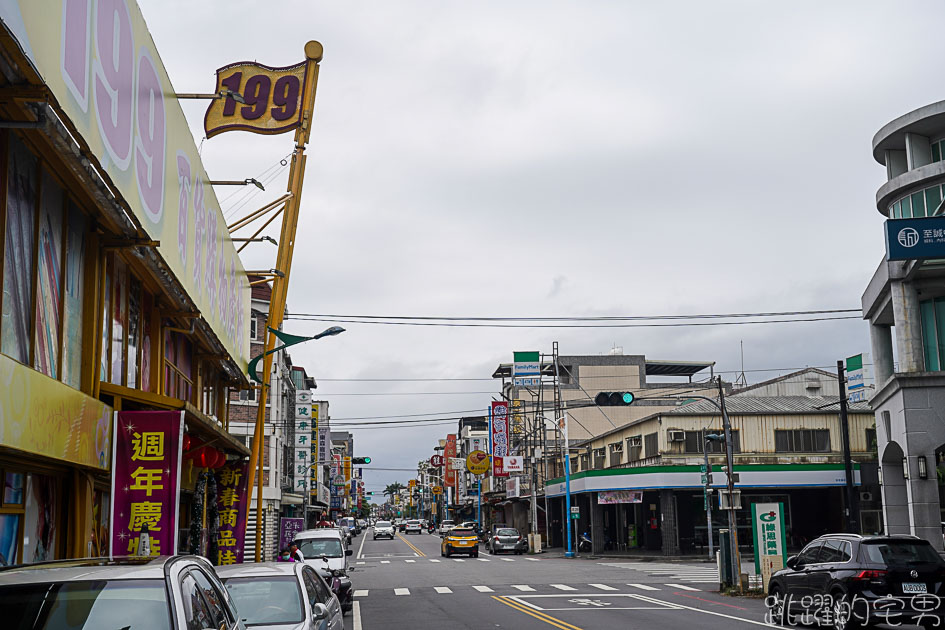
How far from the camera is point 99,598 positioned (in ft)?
20.0

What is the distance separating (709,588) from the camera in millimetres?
28281

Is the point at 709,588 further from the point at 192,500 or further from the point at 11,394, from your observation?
the point at 11,394

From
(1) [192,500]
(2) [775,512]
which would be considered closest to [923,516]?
(2) [775,512]

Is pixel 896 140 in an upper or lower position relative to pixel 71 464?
upper

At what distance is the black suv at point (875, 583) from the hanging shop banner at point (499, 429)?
56.0 m

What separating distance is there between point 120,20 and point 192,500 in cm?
1260

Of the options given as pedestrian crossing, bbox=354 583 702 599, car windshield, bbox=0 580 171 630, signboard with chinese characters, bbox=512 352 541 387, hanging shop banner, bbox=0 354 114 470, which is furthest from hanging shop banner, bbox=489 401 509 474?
car windshield, bbox=0 580 171 630

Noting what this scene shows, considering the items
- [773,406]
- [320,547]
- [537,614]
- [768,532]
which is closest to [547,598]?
[537,614]

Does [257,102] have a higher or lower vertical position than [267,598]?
higher

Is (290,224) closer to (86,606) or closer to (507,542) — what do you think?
(86,606)

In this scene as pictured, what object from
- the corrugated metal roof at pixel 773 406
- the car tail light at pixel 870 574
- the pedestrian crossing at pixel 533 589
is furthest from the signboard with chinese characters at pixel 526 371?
the car tail light at pixel 870 574

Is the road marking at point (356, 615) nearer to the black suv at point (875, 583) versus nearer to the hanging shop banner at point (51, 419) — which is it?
the black suv at point (875, 583)

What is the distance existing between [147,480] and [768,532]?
1783cm

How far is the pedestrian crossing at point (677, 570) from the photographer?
3303cm
